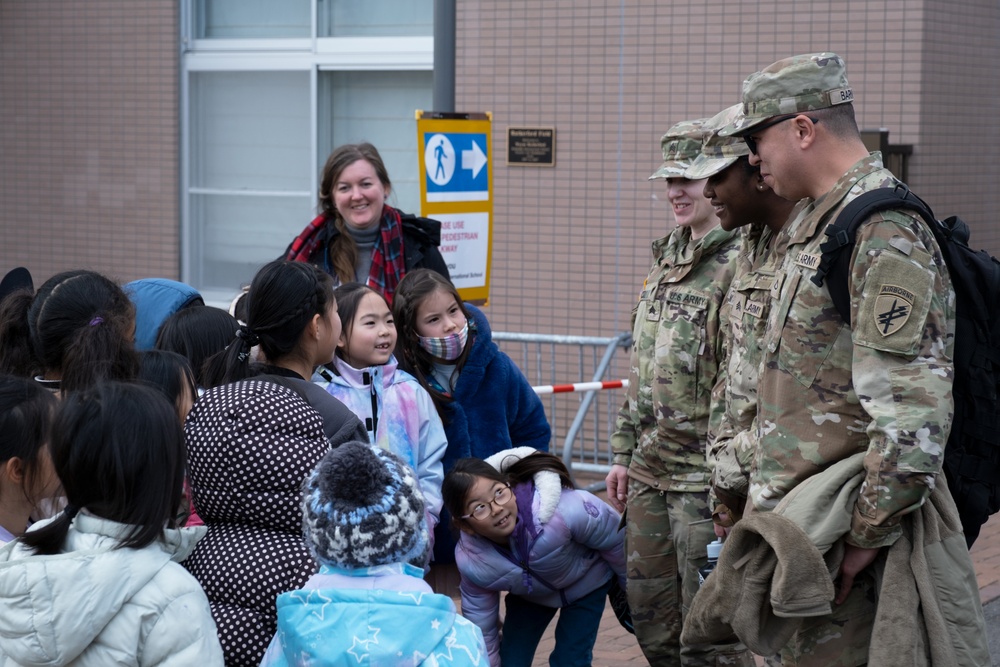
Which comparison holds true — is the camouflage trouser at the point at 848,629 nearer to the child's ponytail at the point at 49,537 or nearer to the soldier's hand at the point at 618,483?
Result: the soldier's hand at the point at 618,483

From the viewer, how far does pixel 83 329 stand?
12.3 feet

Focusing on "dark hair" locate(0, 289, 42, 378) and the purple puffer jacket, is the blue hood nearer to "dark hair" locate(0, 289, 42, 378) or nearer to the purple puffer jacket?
"dark hair" locate(0, 289, 42, 378)

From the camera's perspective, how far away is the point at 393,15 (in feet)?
32.6

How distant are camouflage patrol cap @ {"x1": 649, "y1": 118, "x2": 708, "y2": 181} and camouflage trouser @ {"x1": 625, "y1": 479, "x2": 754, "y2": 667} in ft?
3.78

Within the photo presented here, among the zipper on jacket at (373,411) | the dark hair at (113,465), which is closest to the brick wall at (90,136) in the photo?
the zipper on jacket at (373,411)

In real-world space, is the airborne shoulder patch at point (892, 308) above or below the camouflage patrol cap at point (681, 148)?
below

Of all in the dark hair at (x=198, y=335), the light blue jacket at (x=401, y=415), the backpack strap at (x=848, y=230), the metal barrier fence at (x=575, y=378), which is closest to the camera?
the backpack strap at (x=848, y=230)

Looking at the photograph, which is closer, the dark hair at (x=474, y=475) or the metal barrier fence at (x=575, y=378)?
the dark hair at (x=474, y=475)

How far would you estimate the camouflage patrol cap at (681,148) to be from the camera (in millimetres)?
4348

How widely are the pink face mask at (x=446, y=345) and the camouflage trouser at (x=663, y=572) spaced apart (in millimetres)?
821

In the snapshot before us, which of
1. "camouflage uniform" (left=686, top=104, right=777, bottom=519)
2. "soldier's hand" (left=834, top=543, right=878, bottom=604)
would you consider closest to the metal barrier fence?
"camouflage uniform" (left=686, top=104, right=777, bottom=519)

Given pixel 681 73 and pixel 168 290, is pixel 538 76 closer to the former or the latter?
pixel 681 73

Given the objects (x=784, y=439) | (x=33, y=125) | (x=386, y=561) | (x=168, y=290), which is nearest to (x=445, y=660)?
(x=386, y=561)

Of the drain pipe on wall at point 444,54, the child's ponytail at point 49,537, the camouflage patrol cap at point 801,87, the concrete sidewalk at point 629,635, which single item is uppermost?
the drain pipe on wall at point 444,54
